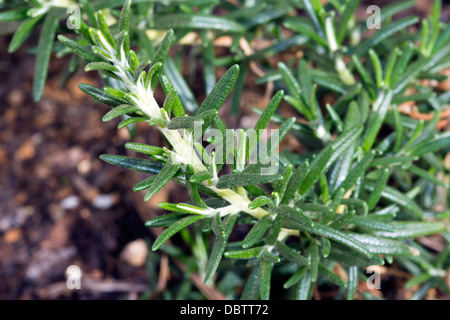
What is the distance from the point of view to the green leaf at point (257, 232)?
46.0 inches

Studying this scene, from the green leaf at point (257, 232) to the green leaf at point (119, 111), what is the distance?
0.46m

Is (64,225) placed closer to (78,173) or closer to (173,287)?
(78,173)

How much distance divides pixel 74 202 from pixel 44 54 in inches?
40.5

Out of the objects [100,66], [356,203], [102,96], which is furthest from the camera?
[356,203]

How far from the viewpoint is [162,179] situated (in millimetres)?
1060

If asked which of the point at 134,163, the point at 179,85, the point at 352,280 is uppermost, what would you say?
the point at 179,85

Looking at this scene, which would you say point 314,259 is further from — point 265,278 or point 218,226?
point 218,226

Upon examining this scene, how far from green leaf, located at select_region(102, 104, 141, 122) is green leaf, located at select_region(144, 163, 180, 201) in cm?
17

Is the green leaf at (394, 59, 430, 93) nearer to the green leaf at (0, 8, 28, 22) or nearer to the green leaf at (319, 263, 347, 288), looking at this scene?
the green leaf at (319, 263, 347, 288)

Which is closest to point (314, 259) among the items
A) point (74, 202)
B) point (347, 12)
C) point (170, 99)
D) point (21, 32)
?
point (170, 99)

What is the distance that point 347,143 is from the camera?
4.57 feet

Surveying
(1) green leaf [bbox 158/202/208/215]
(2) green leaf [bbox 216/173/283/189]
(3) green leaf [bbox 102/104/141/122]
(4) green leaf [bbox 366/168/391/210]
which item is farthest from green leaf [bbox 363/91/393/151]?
(3) green leaf [bbox 102/104/141/122]

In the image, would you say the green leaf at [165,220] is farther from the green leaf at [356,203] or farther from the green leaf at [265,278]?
the green leaf at [356,203]
